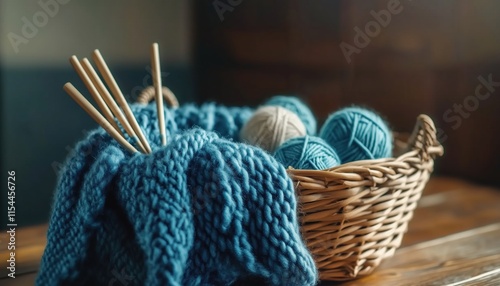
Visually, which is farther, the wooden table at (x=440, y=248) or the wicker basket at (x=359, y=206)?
the wooden table at (x=440, y=248)

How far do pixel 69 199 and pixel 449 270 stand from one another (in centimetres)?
53

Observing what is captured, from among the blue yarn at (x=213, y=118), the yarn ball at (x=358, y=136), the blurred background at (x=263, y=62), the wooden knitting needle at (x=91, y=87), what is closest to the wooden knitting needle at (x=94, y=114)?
the wooden knitting needle at (x=91, y=87)

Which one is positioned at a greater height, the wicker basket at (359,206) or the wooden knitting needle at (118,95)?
the wooden knitting needle at (118,95)

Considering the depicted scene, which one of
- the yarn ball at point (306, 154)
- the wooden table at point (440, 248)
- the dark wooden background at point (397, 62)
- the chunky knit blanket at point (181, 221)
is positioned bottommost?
the wooden table at point (440, 248)

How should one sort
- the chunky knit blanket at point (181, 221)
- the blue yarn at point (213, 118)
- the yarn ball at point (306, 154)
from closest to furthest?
the chunky knit blanket at point (181, 221) → the yarn ball at point (306, 154) → the blue yarn at point (213, 118)

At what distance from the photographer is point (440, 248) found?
0.95 meters

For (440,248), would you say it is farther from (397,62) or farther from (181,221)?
(397,62)

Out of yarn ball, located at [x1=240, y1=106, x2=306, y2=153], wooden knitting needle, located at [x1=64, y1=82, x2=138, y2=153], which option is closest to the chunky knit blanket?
wooden knitting needle, located at [x1=64, y1=82, x2=138, y2=153]

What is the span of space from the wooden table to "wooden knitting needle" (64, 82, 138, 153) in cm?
25

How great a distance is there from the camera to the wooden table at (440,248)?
813mm

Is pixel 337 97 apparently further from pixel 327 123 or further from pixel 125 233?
pixel 125 233

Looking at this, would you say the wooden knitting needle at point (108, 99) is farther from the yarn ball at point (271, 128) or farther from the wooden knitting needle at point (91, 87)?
the yarn ball at point (271, 128)

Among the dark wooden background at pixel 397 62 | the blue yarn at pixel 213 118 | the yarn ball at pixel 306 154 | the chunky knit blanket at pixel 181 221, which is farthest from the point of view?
the dark wooden background at pixel 397 62

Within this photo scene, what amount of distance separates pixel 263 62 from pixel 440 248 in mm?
1023
